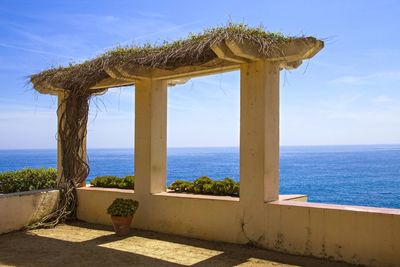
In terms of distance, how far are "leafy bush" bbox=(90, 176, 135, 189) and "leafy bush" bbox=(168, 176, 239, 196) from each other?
1.14 meters

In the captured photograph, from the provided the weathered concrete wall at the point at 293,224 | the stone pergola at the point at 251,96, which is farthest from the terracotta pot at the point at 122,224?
the stone pergola at the point at 251,96

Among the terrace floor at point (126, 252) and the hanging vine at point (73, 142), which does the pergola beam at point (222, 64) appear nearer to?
the hanging vine at point (73, 142)

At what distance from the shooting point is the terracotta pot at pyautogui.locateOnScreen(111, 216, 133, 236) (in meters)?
6.55

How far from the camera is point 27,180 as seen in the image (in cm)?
980

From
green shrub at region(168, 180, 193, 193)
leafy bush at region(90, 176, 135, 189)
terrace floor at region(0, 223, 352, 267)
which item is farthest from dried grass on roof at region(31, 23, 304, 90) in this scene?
terrace floor at region(0, 223, 352, 267)

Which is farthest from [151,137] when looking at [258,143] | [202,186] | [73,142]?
[258,143]

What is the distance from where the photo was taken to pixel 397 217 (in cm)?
459

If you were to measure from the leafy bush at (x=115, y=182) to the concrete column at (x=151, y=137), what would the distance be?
2.31 feet

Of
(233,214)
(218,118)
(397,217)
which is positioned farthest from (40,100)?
(218,118)

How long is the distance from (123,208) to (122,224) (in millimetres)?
263

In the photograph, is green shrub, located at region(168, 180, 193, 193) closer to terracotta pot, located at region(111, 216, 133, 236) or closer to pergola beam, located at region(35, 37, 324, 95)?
terracotta pot, located at region(111, 216, 133, 236)

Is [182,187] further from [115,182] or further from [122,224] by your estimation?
[115,182]

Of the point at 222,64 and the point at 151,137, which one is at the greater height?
the point at 222,64

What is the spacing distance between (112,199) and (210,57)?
10.8 ft
